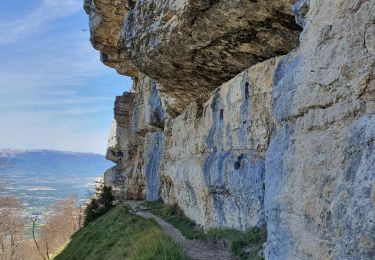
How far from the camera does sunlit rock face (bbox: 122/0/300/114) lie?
1008cm

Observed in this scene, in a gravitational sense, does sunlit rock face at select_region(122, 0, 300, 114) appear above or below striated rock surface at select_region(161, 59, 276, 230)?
above

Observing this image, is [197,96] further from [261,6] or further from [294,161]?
[294,161]

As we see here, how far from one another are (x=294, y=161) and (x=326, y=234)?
124 centimetres

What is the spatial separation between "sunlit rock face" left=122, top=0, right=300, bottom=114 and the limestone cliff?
0.03 m

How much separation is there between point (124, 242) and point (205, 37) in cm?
1032

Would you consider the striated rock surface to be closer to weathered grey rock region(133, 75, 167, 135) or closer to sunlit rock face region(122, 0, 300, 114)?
sunlit rock face region(122, 0, 300, 114)

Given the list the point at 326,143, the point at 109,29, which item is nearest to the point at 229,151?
the point at 326,143

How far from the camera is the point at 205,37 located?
11438mm

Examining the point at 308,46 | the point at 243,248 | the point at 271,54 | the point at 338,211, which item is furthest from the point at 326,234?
the point at 271,54

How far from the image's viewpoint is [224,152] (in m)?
13.4

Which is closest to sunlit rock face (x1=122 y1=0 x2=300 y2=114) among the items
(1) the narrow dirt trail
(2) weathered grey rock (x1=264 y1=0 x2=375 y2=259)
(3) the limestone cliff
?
(3) the limestone cliff

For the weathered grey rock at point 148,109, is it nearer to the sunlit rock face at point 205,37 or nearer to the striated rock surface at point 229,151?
the striated rock surface at point 229,151

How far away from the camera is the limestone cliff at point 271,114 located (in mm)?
4684

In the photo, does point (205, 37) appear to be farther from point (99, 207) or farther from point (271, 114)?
point (99, 207)
